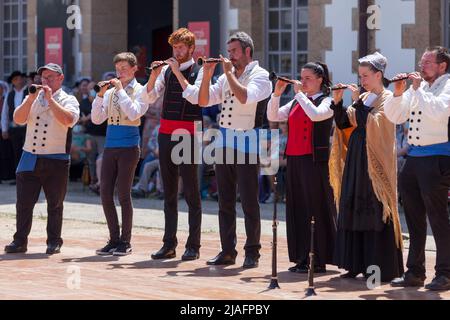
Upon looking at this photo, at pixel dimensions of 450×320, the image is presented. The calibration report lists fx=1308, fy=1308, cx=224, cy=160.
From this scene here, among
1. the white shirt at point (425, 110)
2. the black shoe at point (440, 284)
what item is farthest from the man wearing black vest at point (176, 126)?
the black shoe at point (440, 284)

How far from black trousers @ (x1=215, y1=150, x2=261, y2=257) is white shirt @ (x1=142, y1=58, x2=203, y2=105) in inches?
22.4

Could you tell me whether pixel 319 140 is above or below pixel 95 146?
above

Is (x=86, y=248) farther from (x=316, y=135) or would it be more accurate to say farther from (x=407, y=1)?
(x=407, y=1)

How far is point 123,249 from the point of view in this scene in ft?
39.9

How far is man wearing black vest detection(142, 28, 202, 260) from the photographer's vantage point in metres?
11.8

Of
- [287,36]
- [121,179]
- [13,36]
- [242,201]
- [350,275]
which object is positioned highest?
[13,36]

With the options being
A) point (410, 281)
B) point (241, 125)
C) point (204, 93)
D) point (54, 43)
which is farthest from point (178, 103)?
point (54, 43)

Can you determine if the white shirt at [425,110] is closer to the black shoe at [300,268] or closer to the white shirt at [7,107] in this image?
the black shoe at [300,268]

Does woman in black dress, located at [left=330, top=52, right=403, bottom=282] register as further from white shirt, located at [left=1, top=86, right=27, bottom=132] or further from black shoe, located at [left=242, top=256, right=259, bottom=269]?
white shirt, located at [left=1, top=86, right=27, bottom=132]

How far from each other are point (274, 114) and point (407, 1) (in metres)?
5.79

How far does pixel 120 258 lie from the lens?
11.9m

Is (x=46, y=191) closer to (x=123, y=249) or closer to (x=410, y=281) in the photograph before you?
(x=123, y=249)

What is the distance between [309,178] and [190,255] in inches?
58.6

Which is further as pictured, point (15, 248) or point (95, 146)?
point (95, 146)
